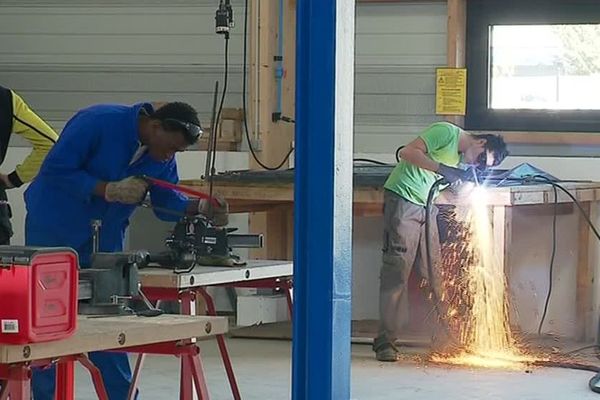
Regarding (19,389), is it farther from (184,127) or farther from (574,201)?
(574,201)

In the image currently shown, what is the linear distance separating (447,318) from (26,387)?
419cm

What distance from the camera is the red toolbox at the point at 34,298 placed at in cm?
256

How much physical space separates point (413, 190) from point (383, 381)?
3.52ft

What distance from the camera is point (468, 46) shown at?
24.2ft

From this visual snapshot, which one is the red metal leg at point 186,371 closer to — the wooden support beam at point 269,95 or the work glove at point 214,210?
the work glove at point 214,210

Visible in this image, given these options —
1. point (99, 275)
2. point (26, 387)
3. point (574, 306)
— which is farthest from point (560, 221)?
point (26, 387)

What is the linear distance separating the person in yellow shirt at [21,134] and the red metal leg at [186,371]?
110cm

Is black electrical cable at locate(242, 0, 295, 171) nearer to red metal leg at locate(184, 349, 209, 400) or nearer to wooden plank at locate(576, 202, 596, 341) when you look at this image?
wooden plank at locate(576, 202, 596, 341)

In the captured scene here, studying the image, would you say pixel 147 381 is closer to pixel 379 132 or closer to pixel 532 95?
pixel 379 132

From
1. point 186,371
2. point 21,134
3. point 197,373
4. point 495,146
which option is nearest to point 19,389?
point 197,373

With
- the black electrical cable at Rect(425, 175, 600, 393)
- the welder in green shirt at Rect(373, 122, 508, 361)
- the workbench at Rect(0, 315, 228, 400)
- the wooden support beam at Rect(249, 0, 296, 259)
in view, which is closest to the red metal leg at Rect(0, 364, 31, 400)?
the workbench at Rect(0, 315, 228, 400)

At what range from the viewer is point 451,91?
730 centimetres

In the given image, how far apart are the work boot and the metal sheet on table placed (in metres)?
1.94

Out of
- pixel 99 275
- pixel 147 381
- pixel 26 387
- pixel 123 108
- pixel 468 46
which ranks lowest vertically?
pixel 147 381
